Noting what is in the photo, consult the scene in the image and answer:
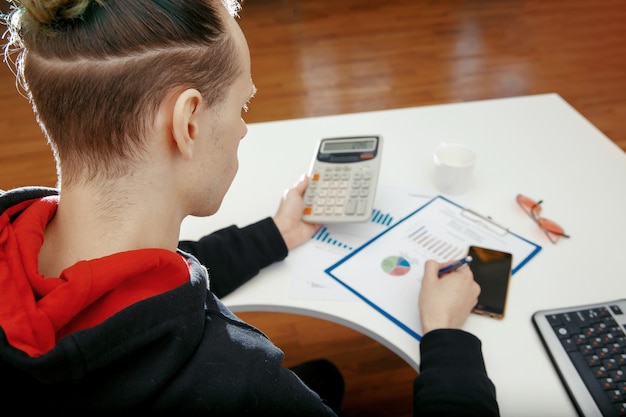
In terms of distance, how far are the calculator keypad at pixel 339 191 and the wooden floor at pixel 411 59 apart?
0.81 metres

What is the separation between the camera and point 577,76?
115 inches

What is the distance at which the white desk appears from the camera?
0.76 meters

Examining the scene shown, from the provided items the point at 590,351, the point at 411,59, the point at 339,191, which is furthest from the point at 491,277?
the point at 411,59

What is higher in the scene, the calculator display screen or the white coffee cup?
the calculator display screen

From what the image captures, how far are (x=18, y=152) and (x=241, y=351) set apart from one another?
2408 millimetres

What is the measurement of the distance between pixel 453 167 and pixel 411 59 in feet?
7.79

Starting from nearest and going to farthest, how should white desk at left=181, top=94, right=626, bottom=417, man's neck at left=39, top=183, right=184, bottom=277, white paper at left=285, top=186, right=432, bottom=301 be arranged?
man's neck at left=39, top=183, right=184, bottom=277
white desk at left=181, top=94, right=626, bottom=417
white paper at left=285, top=186, right=432, bottom=301

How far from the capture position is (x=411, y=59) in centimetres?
320

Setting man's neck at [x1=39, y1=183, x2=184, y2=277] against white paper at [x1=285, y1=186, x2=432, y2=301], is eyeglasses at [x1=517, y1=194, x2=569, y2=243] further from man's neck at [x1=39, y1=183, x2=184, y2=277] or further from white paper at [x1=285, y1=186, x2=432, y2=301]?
man's neck at [x1=39, y1=183, x2=184, y2=277]

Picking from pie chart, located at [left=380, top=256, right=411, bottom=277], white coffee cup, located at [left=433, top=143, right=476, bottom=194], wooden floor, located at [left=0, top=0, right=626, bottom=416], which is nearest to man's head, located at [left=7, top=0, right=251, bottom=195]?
pie chart, located at [left=380, top=256, right=411, bottom=277]

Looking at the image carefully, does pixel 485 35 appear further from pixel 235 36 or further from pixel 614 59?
pixel 235 36

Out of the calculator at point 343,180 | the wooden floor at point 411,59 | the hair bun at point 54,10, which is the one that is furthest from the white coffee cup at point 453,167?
the wooden floor at point 411,59

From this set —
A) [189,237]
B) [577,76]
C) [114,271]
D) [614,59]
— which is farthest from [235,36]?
[614,59]

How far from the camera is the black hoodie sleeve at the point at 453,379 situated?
66 cm
